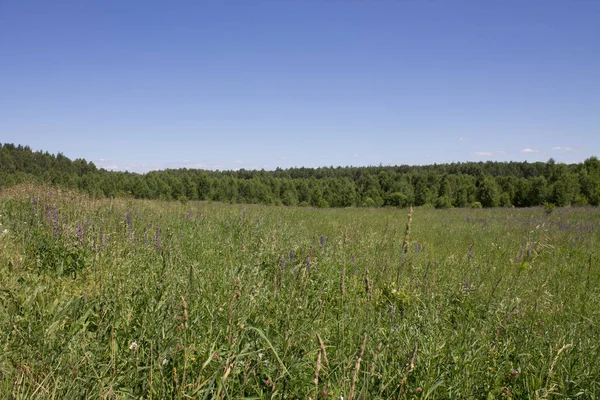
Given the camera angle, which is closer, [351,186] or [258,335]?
[258,335]

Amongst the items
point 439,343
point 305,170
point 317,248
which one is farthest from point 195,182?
point 305,170

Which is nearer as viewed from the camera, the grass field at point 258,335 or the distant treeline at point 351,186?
the grass field at point 258,335

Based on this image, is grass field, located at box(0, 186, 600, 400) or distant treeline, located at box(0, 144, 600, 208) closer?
grass field, located at box(0, 186, 600, 400)

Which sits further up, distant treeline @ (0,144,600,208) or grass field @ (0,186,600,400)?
distant treeline @ (0,144,600,208)

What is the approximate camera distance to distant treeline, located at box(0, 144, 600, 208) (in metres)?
31.2

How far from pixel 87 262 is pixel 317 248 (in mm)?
3173

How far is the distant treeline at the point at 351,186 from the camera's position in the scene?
31156 millimetres

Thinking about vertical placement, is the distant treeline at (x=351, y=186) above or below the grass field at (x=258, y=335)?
above

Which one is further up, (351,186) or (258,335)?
(351,186)

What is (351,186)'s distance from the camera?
5088 cm

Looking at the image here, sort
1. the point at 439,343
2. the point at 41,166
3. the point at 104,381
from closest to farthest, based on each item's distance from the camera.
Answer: the point at 104,381
the point at 439,343
the point at 41,166

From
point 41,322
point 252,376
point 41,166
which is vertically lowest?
point 252,376

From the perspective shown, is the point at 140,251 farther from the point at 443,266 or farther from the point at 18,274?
the point at 443,266

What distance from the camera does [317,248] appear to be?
18.3 ft
